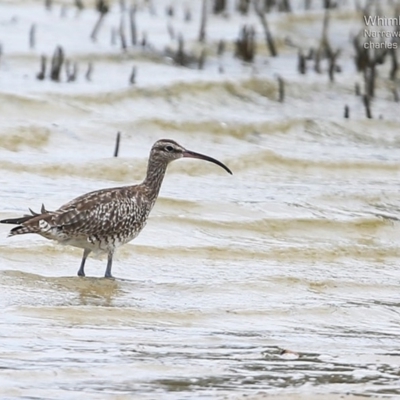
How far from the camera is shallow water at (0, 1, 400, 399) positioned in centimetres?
617

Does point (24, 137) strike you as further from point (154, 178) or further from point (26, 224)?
point (26, 224)

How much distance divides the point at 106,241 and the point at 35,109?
449 centimetres

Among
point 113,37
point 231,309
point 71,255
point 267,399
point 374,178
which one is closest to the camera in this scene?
point 267,399

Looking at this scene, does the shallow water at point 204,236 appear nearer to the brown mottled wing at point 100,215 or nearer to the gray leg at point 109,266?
the gray leg at point 109,266

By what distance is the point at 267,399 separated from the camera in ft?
18.4

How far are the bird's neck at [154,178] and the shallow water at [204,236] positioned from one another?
0.40 meters

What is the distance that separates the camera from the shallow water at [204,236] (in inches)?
243

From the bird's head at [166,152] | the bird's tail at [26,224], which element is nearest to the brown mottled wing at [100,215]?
the bird's tail at [26,224]

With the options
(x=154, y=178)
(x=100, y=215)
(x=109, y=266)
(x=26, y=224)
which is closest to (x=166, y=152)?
(x=154, y=178)

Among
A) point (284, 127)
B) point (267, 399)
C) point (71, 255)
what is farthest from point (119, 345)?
point (284, 127)

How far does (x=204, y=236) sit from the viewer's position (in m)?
9.88

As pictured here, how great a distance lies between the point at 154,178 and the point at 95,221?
97cm

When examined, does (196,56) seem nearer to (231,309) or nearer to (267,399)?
(231,309)

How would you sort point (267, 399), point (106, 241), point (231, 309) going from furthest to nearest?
point (106, 241) → point (231, 309) → point (267, 399)
